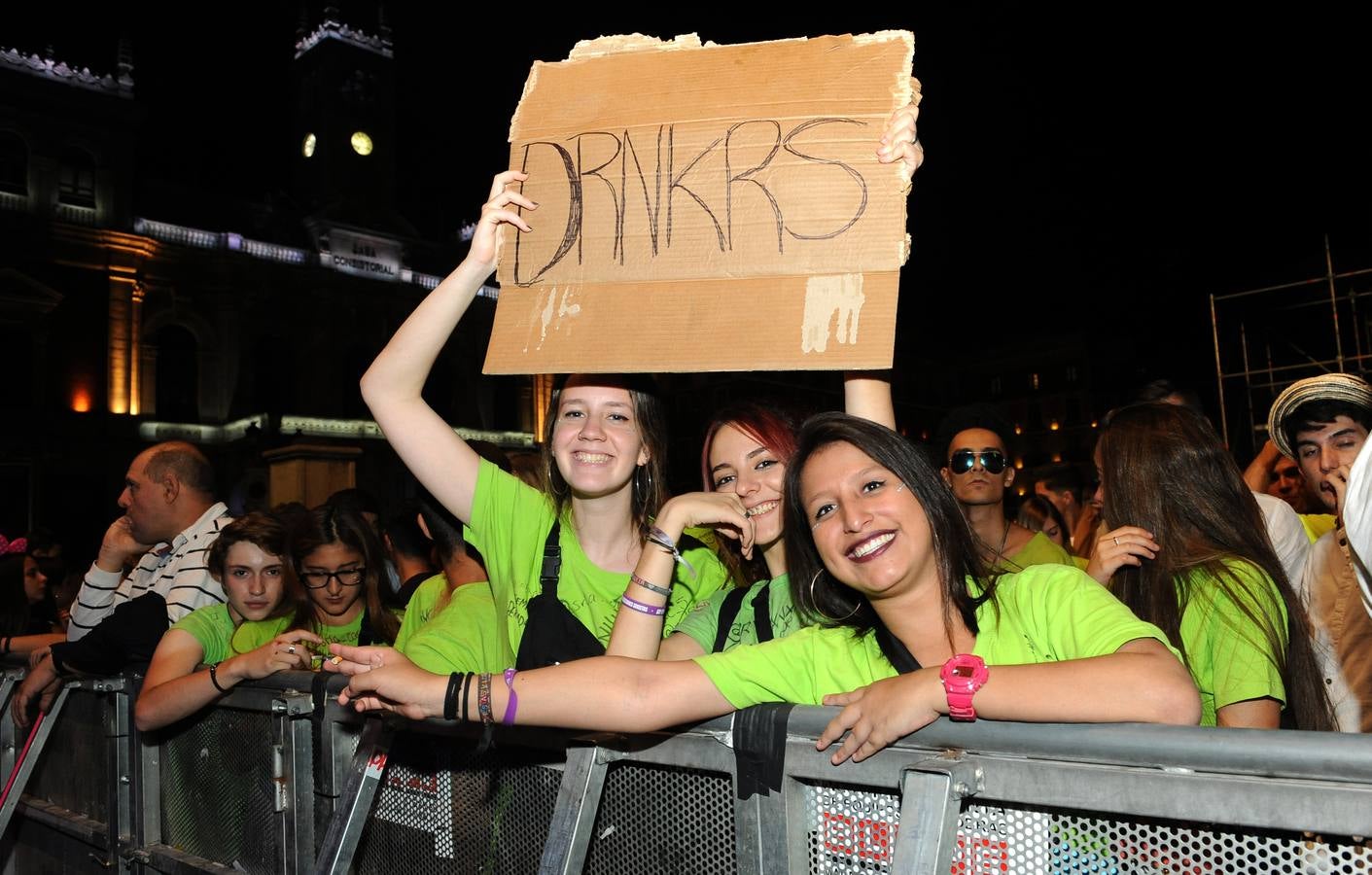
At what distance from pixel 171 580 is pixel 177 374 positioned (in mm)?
32309

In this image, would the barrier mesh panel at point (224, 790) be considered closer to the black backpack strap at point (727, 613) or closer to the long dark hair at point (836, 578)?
the black backpack strap at point (727, 613)

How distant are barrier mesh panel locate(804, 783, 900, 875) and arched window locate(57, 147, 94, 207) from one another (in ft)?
116

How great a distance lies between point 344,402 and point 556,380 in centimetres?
3609

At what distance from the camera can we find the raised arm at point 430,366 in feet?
8.36

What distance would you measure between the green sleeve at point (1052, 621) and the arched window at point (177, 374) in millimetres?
34926

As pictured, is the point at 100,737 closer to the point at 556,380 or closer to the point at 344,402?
the point at 556,380

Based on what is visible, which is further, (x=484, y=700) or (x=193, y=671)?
(x=193, y=671)

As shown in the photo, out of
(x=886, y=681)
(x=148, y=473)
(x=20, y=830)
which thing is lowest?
(x=20, y=830)

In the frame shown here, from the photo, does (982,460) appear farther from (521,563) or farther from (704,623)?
(521,563)

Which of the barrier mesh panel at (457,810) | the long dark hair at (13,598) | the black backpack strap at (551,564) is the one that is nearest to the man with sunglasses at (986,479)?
the black backpack strap at (551,564)

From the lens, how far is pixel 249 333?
3497 cm

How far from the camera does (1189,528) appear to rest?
255 centimetres

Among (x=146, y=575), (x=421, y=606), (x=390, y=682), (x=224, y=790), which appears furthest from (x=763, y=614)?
(x=146, y=575)

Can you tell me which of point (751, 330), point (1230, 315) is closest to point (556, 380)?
point (751, 330)
